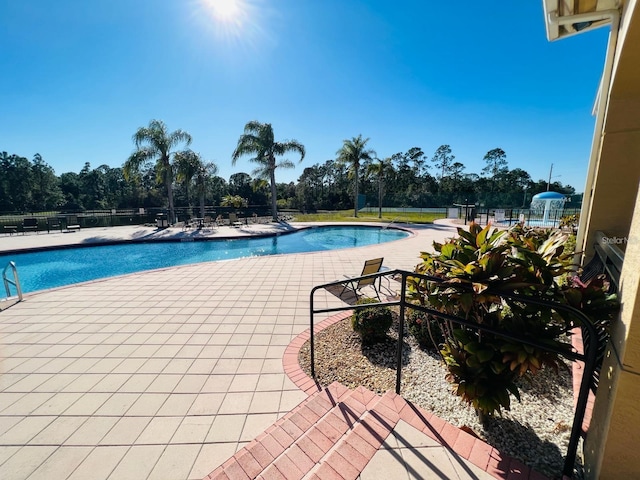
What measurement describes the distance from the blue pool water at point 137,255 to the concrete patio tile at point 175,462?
8.41m

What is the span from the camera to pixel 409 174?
1721 inches

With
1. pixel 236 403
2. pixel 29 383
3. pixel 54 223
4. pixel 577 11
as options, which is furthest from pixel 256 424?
pixel 54 223

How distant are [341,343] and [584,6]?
4.78 metres

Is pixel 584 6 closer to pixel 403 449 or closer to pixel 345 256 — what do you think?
pixel 403 449

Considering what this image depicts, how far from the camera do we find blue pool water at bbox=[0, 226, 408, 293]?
8406 mm

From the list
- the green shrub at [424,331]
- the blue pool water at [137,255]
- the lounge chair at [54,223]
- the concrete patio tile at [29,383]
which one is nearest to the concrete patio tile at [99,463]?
the concrete patio tile at [29,383]

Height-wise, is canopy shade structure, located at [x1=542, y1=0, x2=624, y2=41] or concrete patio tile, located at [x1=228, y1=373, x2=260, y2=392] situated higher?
canopy shade structure, located at [x1=542, y1=0, x2=624, y2=41]

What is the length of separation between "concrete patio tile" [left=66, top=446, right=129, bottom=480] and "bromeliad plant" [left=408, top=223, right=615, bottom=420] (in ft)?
7.93

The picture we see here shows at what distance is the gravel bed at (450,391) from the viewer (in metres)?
1.75

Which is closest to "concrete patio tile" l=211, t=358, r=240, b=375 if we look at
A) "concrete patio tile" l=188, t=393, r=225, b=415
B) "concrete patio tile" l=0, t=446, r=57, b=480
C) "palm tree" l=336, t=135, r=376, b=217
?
"concrete patio tile" l=188, t=393, r=225, b=415

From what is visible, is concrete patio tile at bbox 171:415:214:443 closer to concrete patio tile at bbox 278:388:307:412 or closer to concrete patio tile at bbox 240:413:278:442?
concrete patio tile at bbox 240:413:278:442

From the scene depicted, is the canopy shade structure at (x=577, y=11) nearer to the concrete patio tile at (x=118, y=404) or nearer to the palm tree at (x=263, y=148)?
the concrete patio tile at (x=118, y=404)

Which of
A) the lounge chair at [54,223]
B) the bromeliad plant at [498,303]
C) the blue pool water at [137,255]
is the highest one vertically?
the bromeliad plant at [498,303]

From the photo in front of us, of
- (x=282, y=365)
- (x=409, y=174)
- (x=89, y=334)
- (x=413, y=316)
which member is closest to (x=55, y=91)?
(x=89, y=334)
